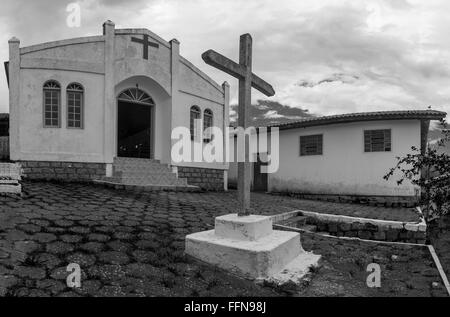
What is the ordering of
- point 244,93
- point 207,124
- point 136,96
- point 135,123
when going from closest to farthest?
point 244,93 < point 136,96 < point 207,124 < point 135,123

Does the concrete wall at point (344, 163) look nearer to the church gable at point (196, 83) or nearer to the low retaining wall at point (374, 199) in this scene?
the low retaining wall at point (374, 199)

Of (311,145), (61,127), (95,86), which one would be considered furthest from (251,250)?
(311,145)

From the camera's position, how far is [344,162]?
13820mm

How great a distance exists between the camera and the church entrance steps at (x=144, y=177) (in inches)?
421

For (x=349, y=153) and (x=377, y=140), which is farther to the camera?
(x=349, y=153)

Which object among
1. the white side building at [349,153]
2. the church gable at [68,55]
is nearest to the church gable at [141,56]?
the church gable at [68,55]

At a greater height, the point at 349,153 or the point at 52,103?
the point at 52,103

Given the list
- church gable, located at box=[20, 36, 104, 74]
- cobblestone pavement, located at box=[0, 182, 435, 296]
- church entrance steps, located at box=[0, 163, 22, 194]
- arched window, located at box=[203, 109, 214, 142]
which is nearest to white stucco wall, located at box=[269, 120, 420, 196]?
arched window, located at box=[203, 109, 214, 142]

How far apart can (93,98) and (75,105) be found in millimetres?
591

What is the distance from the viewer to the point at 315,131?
1473cm

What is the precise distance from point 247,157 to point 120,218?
8.70 ft

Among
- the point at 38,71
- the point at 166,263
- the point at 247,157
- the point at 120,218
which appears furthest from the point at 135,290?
the point at 38,71

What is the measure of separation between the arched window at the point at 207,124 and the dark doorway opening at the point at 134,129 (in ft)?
6.89

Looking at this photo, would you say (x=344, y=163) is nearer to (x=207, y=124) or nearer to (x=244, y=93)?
(x=207, y=124)
